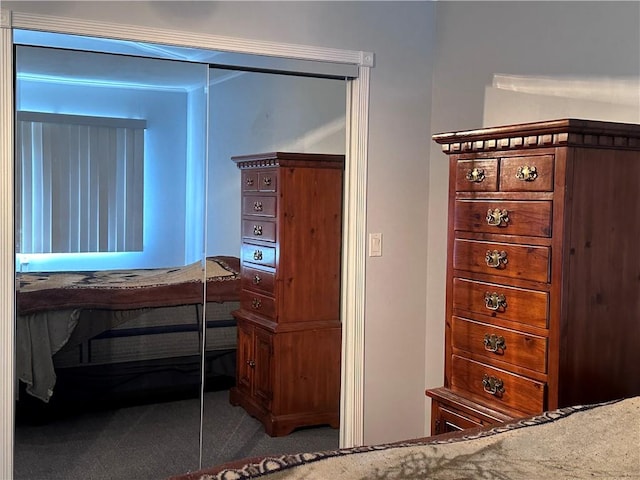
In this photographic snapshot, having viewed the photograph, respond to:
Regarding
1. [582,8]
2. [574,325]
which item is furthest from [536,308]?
[582,8]

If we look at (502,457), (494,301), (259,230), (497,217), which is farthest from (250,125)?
(502,457)

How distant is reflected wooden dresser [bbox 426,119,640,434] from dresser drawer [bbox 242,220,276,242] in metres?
1.05

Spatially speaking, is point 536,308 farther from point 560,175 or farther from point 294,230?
point 294,230

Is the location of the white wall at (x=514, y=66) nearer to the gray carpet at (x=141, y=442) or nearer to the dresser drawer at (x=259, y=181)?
the dresser drawer at (x=259, y=181)

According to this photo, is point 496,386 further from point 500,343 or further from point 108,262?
point 108,262

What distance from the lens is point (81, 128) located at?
9.36 ft

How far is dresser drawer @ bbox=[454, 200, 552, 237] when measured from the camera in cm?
213

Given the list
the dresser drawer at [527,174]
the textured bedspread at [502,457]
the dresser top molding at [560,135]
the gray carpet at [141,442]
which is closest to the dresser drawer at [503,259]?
the dresser drawer at [527,174]

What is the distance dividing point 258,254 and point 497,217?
128cm

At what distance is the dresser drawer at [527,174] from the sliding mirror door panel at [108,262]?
1.37 m

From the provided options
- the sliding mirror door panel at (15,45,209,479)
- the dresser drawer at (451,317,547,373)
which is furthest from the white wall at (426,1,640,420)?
the sliding mirror door panel at (15,45,209,479)

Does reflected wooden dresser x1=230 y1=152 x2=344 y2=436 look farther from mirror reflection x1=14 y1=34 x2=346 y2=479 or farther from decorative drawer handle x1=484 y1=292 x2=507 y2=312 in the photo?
decorative drawer handle x1=484 y1=292 x2=507 y2=312

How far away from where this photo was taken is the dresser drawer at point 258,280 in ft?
10.5

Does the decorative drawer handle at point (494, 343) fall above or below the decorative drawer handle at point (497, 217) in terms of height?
below
